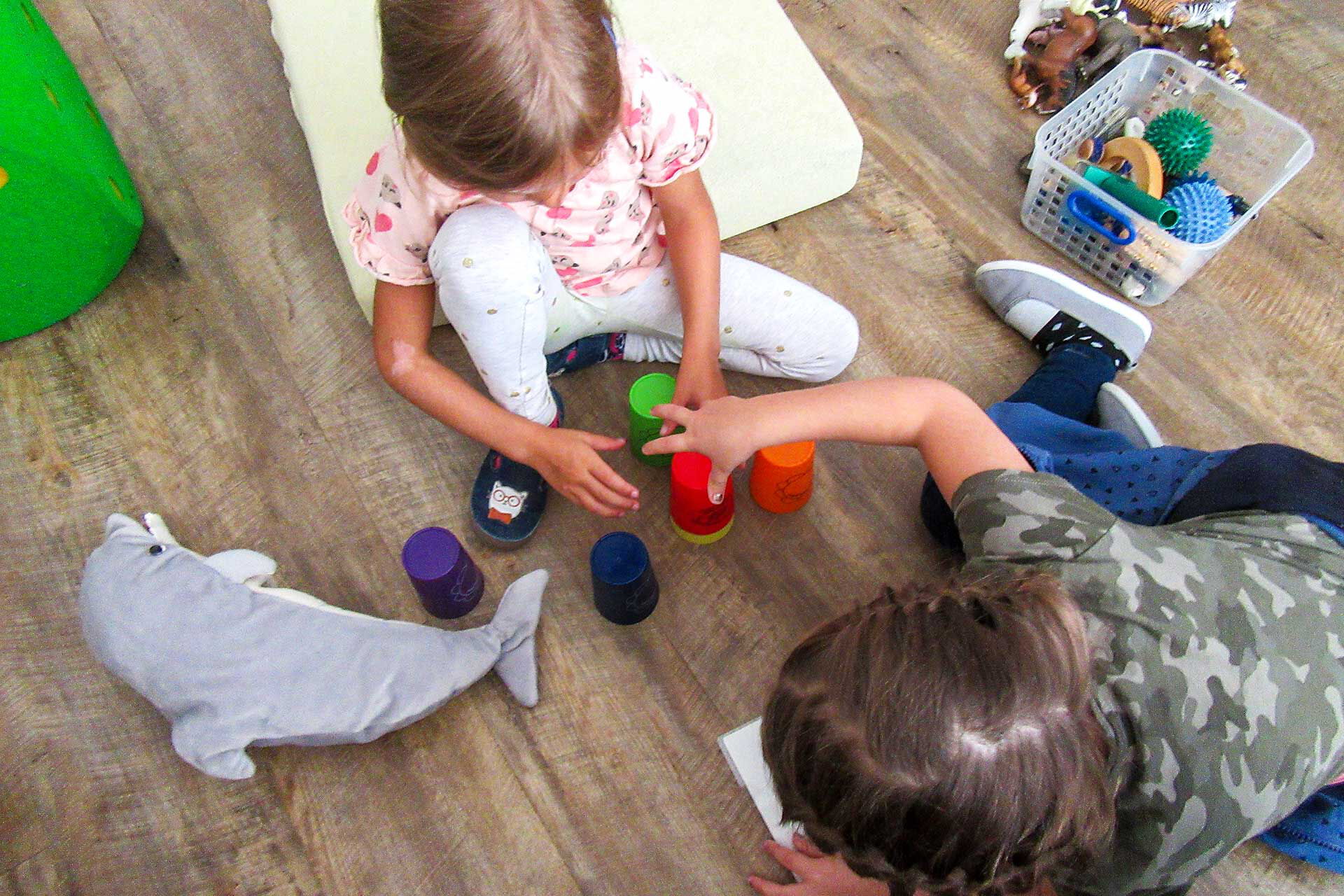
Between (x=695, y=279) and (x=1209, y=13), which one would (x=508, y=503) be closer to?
(x=695, y=279)

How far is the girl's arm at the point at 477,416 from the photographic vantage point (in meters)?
0.94

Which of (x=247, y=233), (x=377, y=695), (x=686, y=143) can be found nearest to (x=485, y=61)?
(x=686, y=143)

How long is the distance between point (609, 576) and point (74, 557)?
2.10 feet

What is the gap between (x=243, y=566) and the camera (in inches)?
38.4

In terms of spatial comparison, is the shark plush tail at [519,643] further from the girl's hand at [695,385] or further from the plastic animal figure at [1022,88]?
the plastic animal figure at [1022,88]

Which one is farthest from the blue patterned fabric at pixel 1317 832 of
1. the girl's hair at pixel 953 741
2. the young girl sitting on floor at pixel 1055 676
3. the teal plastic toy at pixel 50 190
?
the teal plastic toy at pixel 50 190

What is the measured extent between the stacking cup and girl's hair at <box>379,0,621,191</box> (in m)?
0.38

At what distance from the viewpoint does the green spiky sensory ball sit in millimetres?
1169

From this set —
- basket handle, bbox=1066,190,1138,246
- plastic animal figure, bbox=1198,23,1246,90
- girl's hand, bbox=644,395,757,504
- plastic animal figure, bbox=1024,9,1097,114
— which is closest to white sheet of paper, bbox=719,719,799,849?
girl's hand, bbox=644,395,757,504

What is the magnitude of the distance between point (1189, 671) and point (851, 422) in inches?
13.3

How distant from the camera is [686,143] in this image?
904mm

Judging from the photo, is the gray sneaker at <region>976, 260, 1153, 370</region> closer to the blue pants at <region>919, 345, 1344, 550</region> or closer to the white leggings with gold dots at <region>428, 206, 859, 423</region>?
the blue pants at <region>919, 345, 1344, 550</region>

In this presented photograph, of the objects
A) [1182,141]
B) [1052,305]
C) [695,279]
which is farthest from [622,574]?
[1182,141]

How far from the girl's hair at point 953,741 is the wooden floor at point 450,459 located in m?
0.37
